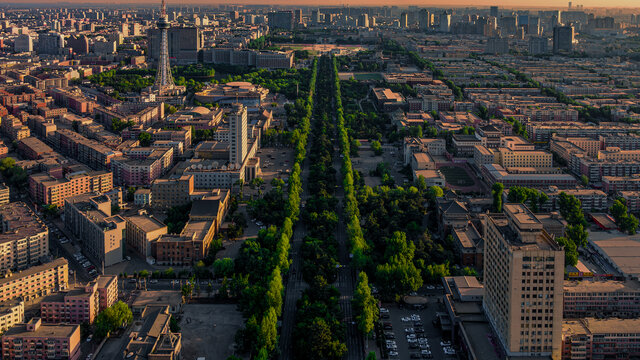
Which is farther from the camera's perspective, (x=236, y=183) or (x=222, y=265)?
(x=236, y=183)

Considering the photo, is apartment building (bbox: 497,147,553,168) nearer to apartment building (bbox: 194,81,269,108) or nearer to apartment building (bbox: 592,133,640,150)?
apartment building (bbox: 592,133,640,150)

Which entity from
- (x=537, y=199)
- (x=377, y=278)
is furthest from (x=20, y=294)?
(x=537, y=199)

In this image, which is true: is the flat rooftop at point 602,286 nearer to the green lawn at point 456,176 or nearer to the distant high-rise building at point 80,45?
the green lawn at point 456,176

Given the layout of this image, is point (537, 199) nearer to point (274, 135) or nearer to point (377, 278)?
point (377, 278)

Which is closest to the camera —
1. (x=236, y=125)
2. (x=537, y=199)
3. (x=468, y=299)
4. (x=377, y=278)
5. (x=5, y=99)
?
(x=468, y=299)

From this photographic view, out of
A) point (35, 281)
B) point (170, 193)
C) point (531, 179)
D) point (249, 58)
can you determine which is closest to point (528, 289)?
point (35, 281)

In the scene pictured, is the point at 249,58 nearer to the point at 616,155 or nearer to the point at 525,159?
the point at 525,159
